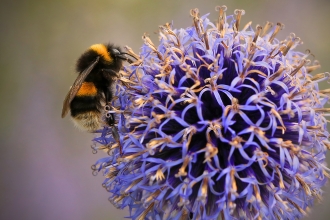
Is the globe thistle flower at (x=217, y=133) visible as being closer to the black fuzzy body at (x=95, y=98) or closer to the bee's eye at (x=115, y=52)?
the black fuzzy body at (x=95, y=98)

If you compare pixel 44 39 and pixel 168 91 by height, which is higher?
pixel 44 39

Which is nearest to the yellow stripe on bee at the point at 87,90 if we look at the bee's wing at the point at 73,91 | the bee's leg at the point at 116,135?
the bee's wing at the point at 73,91

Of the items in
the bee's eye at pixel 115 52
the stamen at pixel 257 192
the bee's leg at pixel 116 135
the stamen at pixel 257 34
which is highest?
the bee's eye at pixel 115 52

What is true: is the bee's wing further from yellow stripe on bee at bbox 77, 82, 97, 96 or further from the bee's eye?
the bee's eye

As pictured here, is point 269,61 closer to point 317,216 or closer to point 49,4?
point 317,216

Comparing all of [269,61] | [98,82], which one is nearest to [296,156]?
[269,61]

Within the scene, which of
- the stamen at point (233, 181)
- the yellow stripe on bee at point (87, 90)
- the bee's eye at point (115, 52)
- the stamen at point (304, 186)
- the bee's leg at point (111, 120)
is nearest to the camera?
the stamen at point (233, 181)

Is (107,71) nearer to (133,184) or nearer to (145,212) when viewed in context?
(133,184)
